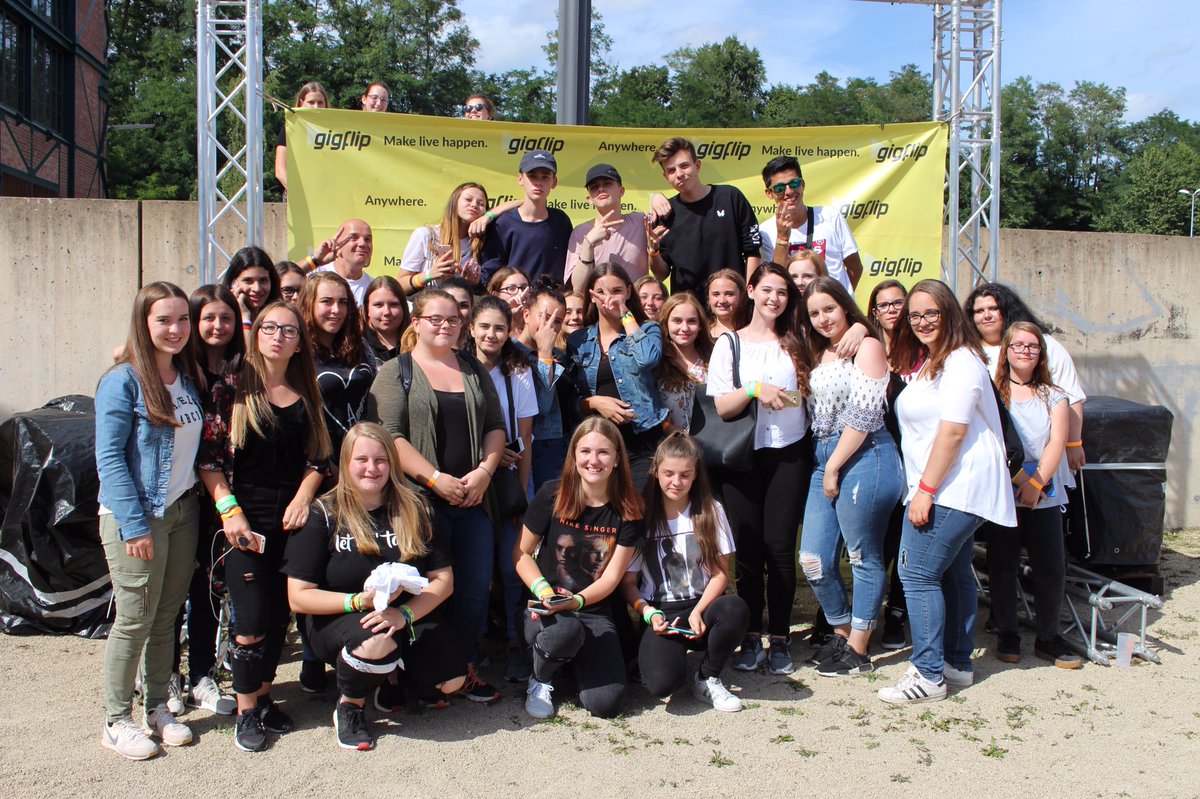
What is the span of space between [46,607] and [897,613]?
4.21 m

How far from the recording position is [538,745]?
11.6 ft

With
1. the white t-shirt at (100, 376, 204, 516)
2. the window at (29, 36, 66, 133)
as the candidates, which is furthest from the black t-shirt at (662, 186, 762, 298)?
the window at (29, 36, 66, 133)

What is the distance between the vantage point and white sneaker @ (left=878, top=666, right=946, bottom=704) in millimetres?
3947

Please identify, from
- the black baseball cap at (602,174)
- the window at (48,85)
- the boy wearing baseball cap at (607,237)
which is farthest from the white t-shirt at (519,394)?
the window at (48,85)

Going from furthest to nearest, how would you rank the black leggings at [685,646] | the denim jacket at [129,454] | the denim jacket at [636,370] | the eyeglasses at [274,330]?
the denim jacket at [636,370] < the black leggings at [685,646] < the eyeglasses at [274,330] < the denim jacket at [129,454]

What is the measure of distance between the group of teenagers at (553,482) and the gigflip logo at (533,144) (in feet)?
5.88

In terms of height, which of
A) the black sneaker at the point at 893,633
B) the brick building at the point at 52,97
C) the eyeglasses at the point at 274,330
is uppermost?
the brick building at the point at 52,97

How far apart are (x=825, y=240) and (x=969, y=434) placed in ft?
5.34

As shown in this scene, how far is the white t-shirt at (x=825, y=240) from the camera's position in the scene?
5172mm

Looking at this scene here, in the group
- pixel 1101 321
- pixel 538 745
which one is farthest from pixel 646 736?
pixel 1101 321

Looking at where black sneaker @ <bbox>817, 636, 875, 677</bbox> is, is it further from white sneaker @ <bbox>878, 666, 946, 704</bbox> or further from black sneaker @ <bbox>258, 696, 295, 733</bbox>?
black sneaker @ <bbox>258, 696, 295, 733</bbox>

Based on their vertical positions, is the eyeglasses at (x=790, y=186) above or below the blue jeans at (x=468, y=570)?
above

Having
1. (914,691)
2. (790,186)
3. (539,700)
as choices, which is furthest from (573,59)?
(914,691)

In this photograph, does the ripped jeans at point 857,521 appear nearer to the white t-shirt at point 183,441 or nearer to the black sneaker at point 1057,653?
the black sneaker at point 1057,653
